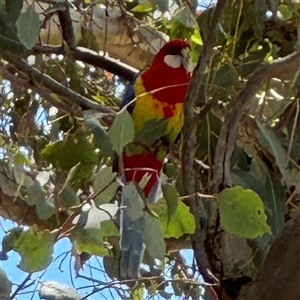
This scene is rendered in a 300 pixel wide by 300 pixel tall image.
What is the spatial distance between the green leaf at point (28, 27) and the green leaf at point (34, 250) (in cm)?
15

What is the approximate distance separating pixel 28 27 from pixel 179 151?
0.63 feet

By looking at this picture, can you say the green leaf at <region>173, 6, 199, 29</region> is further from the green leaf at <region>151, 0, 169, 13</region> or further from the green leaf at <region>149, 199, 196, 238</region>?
the green leaf at <region>149, 199, 196, 238</region>

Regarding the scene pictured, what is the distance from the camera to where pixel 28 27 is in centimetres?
51

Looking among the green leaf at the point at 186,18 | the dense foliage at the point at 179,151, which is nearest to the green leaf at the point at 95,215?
the dense foliage at the point at 179,151

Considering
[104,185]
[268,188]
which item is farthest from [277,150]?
[104,185]

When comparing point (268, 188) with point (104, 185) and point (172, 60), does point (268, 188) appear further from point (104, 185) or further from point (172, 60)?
point (172, 60)

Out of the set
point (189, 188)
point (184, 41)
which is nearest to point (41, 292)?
point (189, 188)

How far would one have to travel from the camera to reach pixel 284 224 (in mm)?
540

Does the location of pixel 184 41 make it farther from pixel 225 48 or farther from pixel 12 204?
pixel 12 204

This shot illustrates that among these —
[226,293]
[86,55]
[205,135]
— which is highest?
[86,55]

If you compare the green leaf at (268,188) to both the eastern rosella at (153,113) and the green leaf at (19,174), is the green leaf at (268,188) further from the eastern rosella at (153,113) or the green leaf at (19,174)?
the green leaf at (19,174)

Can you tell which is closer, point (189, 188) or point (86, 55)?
point (189, 188)

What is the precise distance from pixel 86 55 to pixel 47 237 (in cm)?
33

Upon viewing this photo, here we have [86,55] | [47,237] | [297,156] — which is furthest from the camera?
[86,55]
